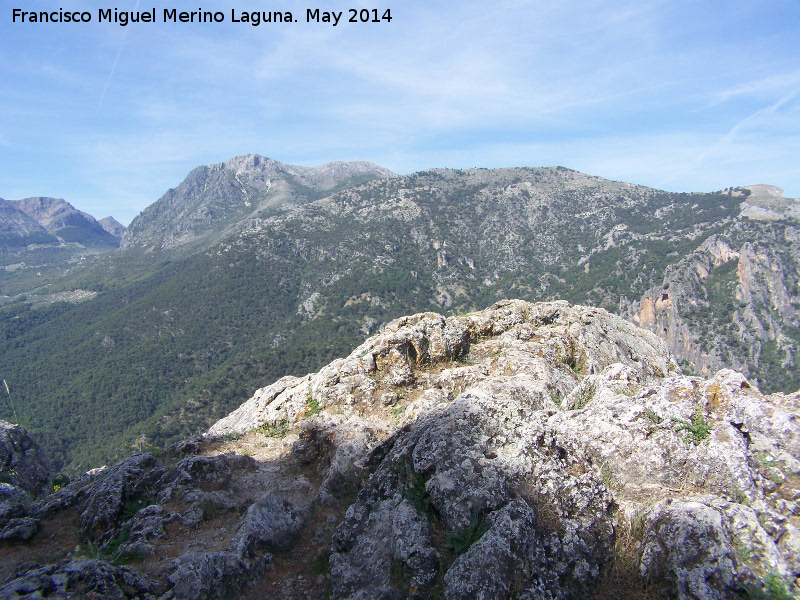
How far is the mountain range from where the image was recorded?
290ft

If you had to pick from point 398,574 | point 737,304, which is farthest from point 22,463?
point 737,304

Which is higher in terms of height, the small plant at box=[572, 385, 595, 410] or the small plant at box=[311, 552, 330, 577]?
the small plant at box=[572, 385, 595, 410]

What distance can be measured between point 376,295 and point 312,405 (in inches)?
5456

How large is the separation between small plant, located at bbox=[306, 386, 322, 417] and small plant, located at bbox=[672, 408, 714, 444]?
943 centimetres

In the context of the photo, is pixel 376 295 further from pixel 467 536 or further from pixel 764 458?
pixel 764 458

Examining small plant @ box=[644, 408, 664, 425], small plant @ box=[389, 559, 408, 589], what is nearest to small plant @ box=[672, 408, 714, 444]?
small plant @ box=[644, 408, 664, 425]

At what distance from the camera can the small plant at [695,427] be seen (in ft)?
21.5

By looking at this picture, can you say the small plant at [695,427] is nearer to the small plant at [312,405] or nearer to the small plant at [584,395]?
the small plant at [584,395]

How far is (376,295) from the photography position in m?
151

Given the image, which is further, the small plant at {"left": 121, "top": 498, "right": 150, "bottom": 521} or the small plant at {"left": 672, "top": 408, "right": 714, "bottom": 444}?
the small plant at {"left": 121, "top": 498, "right": 150, "bottom": 521}

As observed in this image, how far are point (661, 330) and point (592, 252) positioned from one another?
194 ft

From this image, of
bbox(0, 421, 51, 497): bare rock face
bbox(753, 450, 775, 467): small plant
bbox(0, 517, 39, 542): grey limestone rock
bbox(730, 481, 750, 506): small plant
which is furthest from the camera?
bbox(0, 421, 51, 497): bare rock face

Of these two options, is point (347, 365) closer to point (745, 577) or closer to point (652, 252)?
point (745, 577)

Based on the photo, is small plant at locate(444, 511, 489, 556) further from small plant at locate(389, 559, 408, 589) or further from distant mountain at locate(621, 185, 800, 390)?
distant mountain at locate(621, 185, 800, 390)
